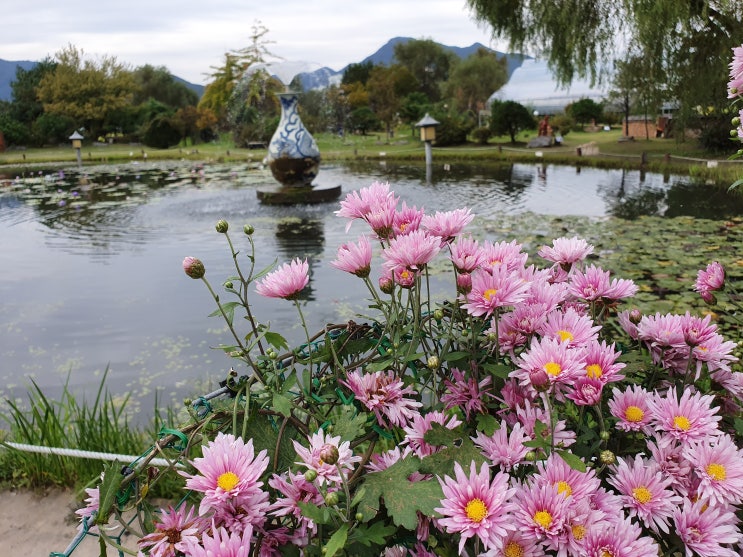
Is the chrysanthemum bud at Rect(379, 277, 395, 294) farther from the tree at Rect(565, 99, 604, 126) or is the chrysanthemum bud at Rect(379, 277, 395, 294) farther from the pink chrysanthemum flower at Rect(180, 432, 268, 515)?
the tree at Rect(565, 99, 604, 126)

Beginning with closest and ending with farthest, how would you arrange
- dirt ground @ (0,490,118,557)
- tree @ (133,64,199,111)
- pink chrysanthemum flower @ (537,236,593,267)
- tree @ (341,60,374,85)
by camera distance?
pink chrysanthemum flower @ (537,236,593,267) < dirt ground @ (0,490,118,557) < tree @ (341,60,374,85) < tree @ (133,64,199,111)

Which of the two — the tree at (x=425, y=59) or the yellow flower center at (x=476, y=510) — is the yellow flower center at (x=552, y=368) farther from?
the tree at (x=425, y=59)

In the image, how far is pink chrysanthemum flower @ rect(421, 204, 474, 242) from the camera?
3.12 feet

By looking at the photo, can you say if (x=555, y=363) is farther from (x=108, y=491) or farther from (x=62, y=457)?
(x=62, y=457)

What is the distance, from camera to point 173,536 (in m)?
0.73

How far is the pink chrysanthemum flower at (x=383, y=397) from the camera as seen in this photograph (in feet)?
2.85

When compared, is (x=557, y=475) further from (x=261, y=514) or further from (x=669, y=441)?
(x=261, y=514)

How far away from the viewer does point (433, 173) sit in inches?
535

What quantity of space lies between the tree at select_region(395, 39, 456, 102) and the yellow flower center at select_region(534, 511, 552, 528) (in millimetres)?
50359

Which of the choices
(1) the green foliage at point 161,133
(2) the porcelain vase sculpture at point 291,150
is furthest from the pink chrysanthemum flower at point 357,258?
(1) the green foliage at point 161,133

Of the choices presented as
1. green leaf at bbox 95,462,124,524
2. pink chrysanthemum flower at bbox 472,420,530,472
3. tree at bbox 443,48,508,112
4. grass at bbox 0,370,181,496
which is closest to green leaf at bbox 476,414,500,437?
pink chrysanthemum flower at bbox 472,420,530,472

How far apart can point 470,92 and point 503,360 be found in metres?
36.7

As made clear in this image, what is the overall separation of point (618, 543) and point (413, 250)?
1.45 feet

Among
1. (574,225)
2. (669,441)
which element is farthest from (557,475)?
(574,225)
